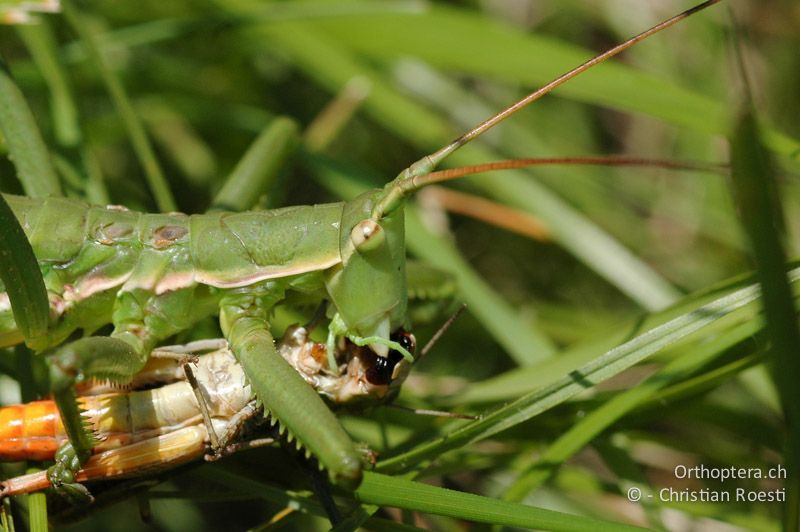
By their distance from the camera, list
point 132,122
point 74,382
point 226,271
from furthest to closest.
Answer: point 132,122 < point 226,271 < point 74,382

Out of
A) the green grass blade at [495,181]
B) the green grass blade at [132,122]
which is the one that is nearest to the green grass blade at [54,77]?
the green grass blade at [132,122]

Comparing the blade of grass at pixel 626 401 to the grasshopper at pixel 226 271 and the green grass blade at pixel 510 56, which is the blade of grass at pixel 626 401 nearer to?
the grasshopper at pixel 226 271

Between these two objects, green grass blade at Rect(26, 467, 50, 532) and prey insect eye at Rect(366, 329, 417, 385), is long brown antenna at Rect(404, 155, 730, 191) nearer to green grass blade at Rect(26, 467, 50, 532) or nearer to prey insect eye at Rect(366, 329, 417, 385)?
prey insect eye at Rect(366, 329, 417, 385)

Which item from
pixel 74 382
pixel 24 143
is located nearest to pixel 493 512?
pixel 74 382

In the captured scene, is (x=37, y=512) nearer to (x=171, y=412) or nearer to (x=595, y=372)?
(x=171, y=412)

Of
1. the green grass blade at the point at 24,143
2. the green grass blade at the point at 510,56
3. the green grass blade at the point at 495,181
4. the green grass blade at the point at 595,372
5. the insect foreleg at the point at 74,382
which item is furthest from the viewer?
the green grass blade at the point at 495,181

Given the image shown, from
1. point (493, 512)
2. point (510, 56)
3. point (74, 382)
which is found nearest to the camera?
point (493, 512)

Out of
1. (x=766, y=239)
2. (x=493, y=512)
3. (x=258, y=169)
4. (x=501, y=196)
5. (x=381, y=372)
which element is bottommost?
(x=493, y=512)
